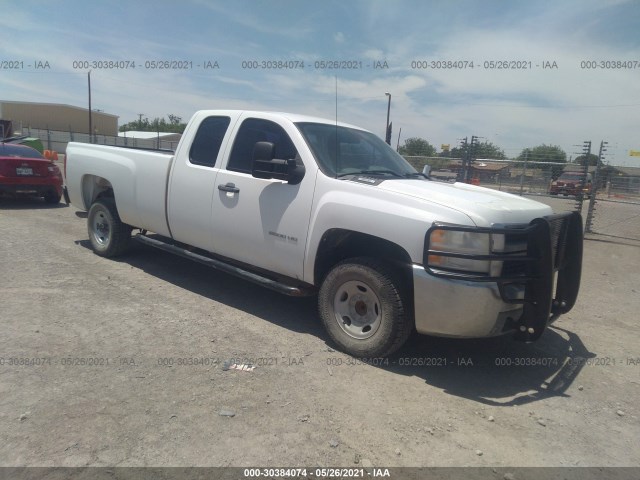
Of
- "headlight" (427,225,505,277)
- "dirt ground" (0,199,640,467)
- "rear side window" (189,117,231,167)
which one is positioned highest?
"rear side window" (189,117,231,167)

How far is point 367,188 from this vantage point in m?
4.00

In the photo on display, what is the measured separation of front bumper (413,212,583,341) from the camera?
3482mm

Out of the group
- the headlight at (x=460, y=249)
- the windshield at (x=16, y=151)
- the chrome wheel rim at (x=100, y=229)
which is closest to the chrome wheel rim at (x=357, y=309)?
the headlight at (x=460, y=249)

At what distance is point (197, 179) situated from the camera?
5.21 m

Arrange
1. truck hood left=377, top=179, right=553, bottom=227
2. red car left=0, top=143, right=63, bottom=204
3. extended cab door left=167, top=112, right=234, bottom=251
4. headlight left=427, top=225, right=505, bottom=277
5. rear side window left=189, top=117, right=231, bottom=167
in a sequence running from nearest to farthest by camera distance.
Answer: headlight left=427, top=225, right=505, bottom=277
truck hood left=377, top=179, right=553, bottom=227
extended cab door left=167, top=112, right=234, bottom=251
rear side window left=189, top=117, right=231, bottom=167
red car left=0, top=143, right=63, bottom=204

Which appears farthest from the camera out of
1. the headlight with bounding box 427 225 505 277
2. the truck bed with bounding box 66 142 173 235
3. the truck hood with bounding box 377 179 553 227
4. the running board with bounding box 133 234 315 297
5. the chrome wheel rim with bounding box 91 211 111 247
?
the chrome wheel rim with bounding box 91 211 111 247

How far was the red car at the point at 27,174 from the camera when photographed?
1042 centimetres

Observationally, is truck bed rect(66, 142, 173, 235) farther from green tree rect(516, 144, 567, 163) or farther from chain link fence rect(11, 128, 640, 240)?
green tree rect(516, 144, 567, 163)

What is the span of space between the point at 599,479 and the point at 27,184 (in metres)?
11.6

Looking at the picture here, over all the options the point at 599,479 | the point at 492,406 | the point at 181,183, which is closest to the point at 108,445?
the point at 492,406

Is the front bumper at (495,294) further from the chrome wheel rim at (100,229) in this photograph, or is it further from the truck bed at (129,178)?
the chrome wheel rim at (100,229)

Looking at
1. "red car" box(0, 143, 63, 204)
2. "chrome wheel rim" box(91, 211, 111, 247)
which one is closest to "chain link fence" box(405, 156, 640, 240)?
"chrome wheel rim" box(91, 211, 111, 247)

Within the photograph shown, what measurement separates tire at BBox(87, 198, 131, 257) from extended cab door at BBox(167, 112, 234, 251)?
1401 mm

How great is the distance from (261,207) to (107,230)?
3.28m
